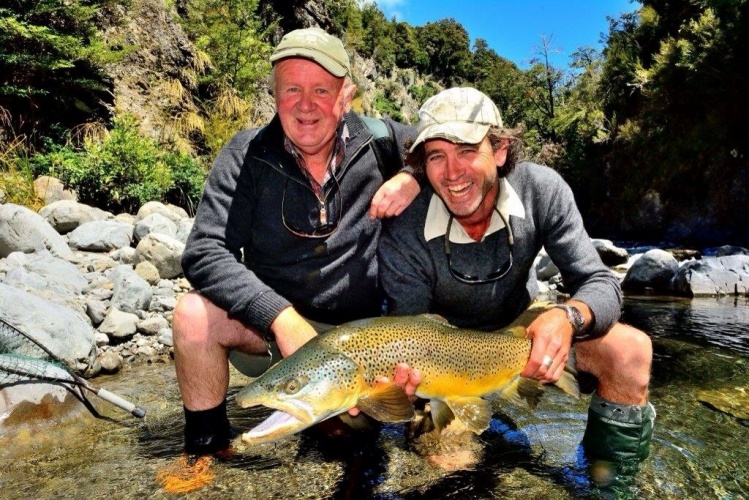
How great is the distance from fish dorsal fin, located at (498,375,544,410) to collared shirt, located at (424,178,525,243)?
0.82 metres

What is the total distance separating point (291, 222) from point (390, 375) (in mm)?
1181

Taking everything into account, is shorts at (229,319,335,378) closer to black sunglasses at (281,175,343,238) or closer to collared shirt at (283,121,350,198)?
black sunglasses at (281,175,343,238)

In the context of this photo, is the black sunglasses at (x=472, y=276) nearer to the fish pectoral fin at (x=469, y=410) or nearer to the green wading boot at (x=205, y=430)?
the fish pectoral fin at (x=469, y=410)

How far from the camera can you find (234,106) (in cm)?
1772

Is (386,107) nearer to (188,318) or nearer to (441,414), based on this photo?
(188,318)

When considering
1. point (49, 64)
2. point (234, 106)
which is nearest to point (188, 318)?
point (49, 64)

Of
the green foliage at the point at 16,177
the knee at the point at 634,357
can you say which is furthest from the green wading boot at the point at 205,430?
the green foliage at the point at 16,177

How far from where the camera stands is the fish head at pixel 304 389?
231 cm

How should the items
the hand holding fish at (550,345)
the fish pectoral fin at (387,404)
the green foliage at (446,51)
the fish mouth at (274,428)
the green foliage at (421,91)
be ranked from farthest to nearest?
the green foliage at (446,51), the green foliage at (421,91), the hand holding fish at (550,345), the fish pectoral fin at (387,404), the fish mouth at (274,428)

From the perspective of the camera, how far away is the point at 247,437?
210 cm

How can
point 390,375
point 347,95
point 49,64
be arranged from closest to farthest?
1. point 390,375
2. point 347,95
3. point 49,64

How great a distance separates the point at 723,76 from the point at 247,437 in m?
22.5

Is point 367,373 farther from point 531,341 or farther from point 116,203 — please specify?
point 116,203

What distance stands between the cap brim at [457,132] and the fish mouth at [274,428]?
5.29 feet
